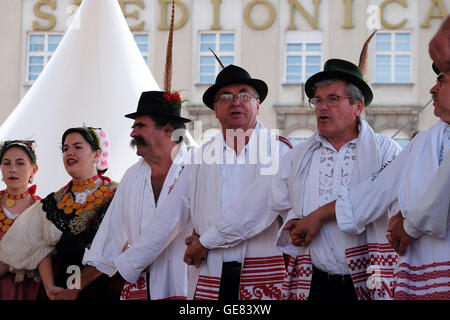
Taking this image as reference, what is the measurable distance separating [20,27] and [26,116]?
1340 cm

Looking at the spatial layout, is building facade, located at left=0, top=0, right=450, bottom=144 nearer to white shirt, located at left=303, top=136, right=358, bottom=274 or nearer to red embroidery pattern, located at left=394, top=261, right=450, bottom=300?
white shirt, located at left=303, top=136, right=358, bottom=274

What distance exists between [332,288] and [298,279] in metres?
0.19

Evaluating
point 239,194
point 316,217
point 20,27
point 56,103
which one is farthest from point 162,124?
point 20,27

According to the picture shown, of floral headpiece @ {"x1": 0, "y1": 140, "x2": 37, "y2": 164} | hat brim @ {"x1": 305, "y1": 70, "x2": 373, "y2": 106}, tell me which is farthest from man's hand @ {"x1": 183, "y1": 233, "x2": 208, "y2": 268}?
floral headpiece @ {"x1": 0, "y1": 140, "x2": 37, "y2": 164}

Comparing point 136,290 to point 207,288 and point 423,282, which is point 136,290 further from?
point 423,282

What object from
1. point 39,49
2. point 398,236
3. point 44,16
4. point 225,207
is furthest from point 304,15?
point 398,236

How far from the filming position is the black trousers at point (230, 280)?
Result: 4.14 metres

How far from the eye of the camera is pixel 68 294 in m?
5.07

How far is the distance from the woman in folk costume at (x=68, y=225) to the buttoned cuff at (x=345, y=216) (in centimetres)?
196

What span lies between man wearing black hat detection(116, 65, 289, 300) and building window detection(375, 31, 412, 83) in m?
14.5

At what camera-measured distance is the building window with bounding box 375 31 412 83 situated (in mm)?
18594

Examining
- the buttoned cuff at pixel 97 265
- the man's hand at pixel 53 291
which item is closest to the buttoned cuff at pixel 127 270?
the buttoned cuff at pixel 97 265

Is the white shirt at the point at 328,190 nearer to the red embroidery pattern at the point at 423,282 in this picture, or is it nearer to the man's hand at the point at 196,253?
the red embroidery pattern at the point at 423,282
